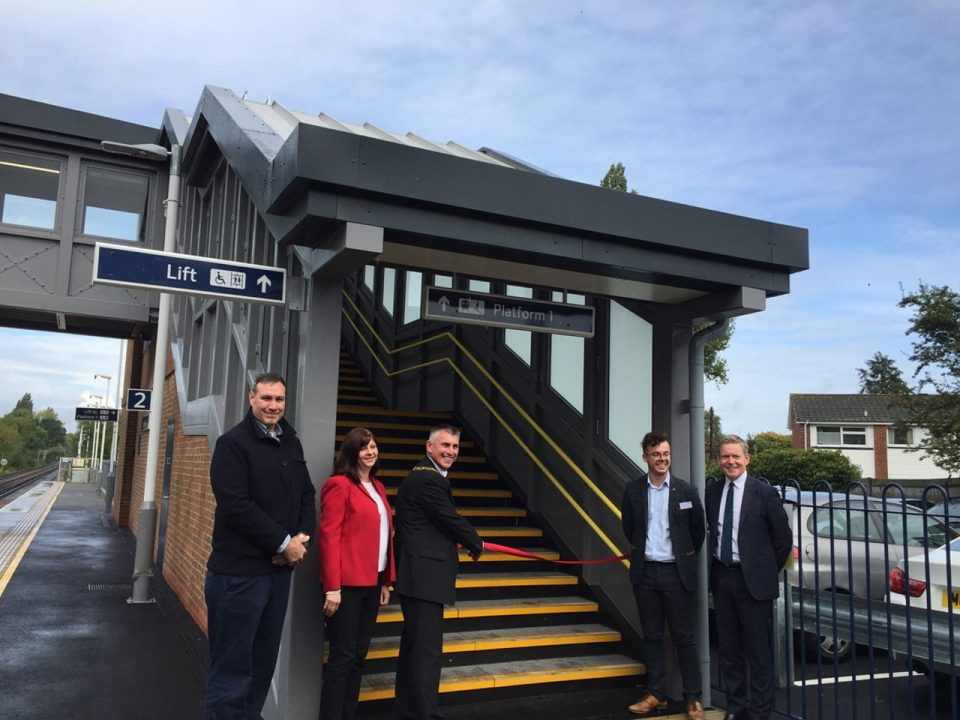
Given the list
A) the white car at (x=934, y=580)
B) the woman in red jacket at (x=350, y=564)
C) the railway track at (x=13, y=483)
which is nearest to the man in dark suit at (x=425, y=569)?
A: the woman in red jacket at (x=350, y=564)

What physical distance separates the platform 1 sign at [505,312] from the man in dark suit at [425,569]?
1030 millimetres

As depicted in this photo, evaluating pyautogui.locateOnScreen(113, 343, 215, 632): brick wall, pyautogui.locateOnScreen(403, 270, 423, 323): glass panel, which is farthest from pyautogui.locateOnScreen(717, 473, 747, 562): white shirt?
pyautogui.locateOnScreen(403, 270, 423, 323): glass panel

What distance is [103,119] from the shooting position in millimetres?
13977

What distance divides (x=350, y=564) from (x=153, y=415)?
20.2ft

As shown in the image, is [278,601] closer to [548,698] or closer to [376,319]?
[548,698]

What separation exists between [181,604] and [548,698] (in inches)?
194

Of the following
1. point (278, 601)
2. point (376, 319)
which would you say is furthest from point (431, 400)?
point (278, 601)

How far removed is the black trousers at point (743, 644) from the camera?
4848 millimetres

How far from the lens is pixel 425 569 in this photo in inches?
177

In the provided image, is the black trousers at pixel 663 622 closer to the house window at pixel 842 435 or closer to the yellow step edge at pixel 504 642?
the yellow step edge at pixel 504 642

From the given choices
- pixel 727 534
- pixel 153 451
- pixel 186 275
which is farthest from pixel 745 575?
pixel 153 451

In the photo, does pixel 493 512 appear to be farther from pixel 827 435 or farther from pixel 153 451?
pixel 827 435

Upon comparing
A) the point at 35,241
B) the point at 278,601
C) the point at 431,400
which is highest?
the point at 35,241

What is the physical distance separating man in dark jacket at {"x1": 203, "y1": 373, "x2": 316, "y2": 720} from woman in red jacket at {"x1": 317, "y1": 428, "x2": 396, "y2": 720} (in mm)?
334
